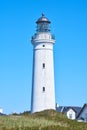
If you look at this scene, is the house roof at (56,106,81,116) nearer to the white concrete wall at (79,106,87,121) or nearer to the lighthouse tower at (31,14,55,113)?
the white concrete wall at (79,106,87,121)

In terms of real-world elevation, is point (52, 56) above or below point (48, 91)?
above

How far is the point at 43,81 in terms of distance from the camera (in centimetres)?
4434

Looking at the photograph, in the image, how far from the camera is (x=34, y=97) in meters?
44.5

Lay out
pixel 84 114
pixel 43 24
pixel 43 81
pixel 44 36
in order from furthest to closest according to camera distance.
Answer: pixel 84 114 < pixel 43 24 < pixel 44 36 < pixel 43 81

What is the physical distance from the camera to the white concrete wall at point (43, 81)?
145 ft

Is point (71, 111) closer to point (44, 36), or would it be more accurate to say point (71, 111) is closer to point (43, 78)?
point (43, 78)

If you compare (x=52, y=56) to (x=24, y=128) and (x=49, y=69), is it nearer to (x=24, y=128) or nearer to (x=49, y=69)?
(x=49, y=69)

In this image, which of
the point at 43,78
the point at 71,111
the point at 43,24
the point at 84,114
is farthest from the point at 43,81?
the point at 71,111

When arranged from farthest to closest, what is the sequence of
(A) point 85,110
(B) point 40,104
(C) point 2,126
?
(A) point 85,110 → (B) point 40,104 → (C) point 2,126

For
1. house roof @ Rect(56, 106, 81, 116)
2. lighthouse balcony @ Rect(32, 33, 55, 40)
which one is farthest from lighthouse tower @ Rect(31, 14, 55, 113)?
house roof @ Rect(56, 106, 81, 116)

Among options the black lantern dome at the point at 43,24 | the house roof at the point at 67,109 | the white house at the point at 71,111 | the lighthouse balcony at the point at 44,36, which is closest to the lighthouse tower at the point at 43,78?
the lighthouse balcony at the point at 44,36

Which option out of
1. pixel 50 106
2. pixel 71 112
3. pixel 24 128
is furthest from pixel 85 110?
pixel 24 128

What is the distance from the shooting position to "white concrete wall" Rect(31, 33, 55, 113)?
44.3 m

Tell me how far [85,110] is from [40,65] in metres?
11.5
